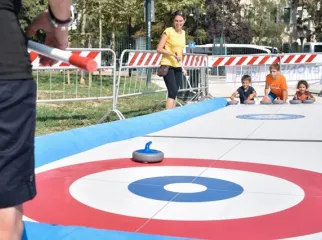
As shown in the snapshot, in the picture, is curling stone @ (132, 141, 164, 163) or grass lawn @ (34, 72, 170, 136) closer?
curling stone @ (132, 141, 164, 163)

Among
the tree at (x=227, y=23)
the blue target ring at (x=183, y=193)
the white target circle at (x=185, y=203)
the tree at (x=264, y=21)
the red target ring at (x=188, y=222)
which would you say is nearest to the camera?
the red target ring at (x=188, y=222)

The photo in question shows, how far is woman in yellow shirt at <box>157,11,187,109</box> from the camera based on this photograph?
783cm

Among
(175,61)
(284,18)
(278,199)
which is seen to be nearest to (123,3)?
(175,61)

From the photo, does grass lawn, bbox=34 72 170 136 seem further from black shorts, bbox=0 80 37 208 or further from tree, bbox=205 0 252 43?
tree, bbox=205 0 252 43

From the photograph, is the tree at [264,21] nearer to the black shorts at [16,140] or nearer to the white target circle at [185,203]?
the white target circle at [185,203]

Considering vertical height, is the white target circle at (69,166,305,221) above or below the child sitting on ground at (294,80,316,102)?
below

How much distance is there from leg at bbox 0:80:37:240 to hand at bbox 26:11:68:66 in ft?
0.62

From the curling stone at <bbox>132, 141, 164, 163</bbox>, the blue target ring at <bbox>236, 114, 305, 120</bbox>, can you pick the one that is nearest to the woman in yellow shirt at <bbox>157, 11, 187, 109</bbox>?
the blue target ring at <bbox>236, 114, 305, 120</bbox>

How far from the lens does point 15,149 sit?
1.58 m

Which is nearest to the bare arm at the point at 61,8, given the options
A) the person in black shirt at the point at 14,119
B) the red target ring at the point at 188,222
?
the person in black shirt at the point at 14,119

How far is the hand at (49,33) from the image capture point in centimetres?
177

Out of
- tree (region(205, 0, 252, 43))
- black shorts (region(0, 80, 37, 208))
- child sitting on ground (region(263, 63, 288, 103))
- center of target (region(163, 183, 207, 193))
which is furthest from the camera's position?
tree (region(205, 0, 252, 43))

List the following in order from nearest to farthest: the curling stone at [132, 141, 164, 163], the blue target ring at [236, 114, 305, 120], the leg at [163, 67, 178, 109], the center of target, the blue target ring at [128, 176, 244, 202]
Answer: the blue target ring at [128, 176, 244, 202], the center of target, the curling stone at [132, 141, 164, 163], the blue target ring at [236, 114, 305, 120], the leg at [163, 67, 178, 109]

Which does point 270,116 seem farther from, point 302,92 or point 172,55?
point 302,92
